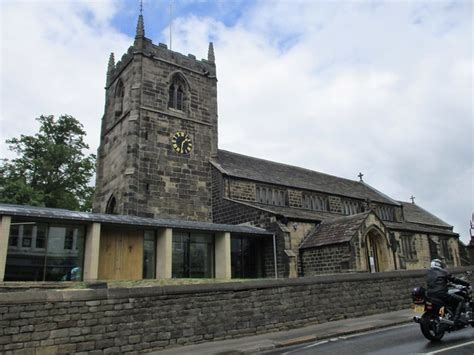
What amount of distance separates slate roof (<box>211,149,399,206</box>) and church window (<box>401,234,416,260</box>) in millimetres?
5785

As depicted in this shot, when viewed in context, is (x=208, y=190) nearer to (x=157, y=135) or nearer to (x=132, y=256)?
(x=157, y=135)

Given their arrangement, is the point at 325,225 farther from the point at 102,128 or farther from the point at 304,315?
the point at 102,128

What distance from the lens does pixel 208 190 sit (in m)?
27.2

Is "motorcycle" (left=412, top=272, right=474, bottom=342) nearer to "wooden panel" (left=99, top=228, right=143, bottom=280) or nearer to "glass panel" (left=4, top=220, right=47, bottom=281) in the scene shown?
"wooden panel" (left=99, top=228, right=143, bottom=280)

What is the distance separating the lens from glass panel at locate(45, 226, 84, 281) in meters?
16.5

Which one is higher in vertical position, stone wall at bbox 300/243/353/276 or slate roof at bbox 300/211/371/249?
slate roof at bbox 300/211/371/249

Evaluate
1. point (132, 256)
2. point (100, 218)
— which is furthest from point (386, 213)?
point (100, 218)

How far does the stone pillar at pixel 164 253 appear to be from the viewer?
19.0 metres

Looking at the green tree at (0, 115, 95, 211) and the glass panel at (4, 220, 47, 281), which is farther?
the green tree at (0, 115, 95, 211)

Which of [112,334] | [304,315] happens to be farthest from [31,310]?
[304,315]

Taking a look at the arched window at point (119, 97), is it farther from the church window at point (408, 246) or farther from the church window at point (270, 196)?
the church window at point (408, 246)

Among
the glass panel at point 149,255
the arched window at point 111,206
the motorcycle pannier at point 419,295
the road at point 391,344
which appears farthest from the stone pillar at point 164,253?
the motorcycle pannier at point 419,295

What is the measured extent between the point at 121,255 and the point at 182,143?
34.1ft

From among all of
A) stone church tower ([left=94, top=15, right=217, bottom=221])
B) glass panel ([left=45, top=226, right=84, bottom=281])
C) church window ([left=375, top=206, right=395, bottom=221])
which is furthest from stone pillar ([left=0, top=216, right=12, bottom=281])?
church window ([left=375, top=206, right=395, bottom=221])
